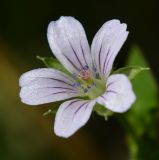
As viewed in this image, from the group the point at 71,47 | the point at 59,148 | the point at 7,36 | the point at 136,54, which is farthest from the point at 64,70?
the point at 7,36

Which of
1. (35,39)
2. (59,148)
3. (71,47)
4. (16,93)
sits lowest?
(59,148)

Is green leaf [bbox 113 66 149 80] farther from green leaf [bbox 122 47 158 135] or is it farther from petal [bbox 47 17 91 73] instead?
green leaf [bbox 122 47 158 135]

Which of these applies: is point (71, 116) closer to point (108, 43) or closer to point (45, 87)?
point (45, 87)

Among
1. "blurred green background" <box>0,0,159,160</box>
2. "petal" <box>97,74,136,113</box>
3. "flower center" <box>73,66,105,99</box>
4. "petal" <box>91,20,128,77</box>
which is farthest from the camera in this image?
"blurred green background" <box>0,0,159,160</box>

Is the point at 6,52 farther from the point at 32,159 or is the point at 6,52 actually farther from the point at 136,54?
the point at 136,54

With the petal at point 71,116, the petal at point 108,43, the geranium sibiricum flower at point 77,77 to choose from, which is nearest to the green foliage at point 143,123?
the geranium sibiricum flower at point 77,77

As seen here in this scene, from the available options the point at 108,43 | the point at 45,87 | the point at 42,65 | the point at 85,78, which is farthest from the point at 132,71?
the point at 42,65

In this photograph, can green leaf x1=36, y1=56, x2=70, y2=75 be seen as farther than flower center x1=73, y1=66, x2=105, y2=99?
No

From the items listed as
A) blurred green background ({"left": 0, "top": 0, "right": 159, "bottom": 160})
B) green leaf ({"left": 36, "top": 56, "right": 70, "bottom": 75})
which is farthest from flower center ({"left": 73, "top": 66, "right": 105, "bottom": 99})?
blurred green background ({"left": 0, "top": 0, "right": 159, "bottom": 160})
